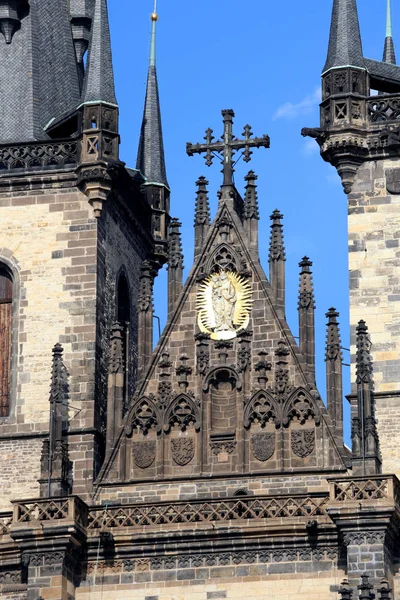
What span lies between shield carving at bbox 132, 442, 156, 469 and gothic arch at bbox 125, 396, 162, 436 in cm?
24

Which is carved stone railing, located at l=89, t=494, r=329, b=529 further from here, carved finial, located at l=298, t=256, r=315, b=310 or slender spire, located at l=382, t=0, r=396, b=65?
slender spire, located at l=382, t=0, r=396, b=65

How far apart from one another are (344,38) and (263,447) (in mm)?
8062

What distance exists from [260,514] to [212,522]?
0.82 metres

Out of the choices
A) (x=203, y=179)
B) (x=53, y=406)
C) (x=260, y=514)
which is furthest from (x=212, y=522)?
(x=203, y=179)

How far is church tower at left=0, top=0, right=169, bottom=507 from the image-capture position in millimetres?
41438

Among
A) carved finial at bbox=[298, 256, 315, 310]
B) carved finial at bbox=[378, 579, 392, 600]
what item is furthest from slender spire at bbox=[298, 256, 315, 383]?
carved finial at bbox=[378, 579, 392, 600]

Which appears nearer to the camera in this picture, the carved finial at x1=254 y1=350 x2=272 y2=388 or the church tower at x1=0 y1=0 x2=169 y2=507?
the carved finial at x1=254 y1=350 x2=272 y2=388

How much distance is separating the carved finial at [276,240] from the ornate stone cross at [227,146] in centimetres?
127

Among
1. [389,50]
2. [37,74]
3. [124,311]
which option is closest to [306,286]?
[124,311]

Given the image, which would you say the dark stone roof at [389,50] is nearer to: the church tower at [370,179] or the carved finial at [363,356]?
the church tower at [370,179]

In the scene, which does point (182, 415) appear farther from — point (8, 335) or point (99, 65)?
point (99, 65)

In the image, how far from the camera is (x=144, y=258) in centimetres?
4666

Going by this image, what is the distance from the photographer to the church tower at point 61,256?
41.4m

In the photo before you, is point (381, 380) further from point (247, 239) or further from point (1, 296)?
point (1, 296)
